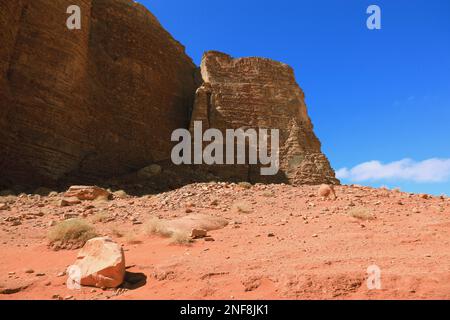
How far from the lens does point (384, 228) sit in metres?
6.82

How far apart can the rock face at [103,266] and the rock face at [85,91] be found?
873 centimetres

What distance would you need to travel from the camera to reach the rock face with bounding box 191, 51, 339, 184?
17062 millimetres

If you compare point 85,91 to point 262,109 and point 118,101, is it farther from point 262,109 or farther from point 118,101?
point 262,109

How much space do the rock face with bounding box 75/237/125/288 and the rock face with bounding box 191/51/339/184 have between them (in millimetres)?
11405

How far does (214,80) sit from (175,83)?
218cm

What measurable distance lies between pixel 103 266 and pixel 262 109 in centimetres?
1495

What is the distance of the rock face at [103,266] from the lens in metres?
4.44

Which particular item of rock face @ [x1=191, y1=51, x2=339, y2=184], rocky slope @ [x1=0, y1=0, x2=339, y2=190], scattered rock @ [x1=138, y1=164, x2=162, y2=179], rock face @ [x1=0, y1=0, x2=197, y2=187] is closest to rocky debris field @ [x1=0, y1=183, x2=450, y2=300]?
rock face @ [x1=0, y1=0, x2=197, y2=187]

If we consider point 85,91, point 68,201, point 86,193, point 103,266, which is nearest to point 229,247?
point 103,266

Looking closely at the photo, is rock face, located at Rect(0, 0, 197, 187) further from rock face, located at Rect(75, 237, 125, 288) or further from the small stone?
rock face, located at Rect(75, 237, 125, 288)

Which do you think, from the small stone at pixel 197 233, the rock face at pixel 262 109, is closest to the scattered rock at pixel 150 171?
the rock face at pixel 262 109

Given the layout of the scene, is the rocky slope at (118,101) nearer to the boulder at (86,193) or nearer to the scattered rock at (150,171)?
the scattered rock at (150,171)

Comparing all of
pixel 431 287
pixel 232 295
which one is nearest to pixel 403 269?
pixel 431 287
